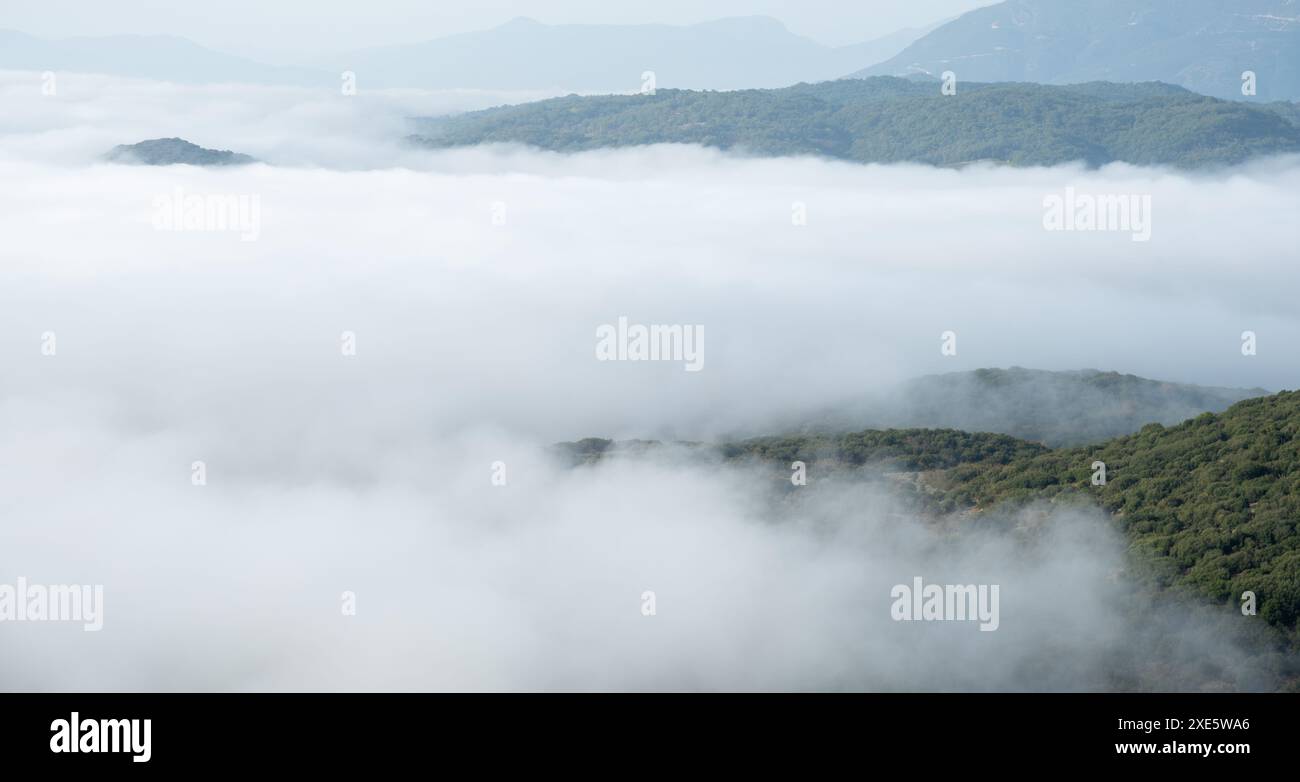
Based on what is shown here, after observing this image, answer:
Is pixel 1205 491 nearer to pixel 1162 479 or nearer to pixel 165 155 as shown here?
pixel 1162 479

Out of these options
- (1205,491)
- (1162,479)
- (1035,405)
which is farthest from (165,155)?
(1205,491)

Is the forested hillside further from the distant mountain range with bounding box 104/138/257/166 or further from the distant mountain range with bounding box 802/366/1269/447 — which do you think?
the distant mountain range with bounding box 104/138/257/166

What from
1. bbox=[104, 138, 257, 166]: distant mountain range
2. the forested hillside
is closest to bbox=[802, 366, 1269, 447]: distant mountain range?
the forested hillside

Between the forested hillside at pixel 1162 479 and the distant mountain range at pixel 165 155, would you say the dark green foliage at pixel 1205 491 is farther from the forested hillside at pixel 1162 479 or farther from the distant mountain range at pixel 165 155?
the distant mountain range at pixel 165 155

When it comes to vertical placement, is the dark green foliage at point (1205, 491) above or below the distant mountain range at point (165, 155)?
below

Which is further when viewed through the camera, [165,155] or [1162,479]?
[165,155]

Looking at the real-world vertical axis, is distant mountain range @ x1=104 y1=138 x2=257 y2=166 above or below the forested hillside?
above

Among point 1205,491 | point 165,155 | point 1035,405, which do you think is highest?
point 165,155

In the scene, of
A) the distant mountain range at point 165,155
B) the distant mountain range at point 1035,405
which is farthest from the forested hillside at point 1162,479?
the distant mountain range at point 165,155

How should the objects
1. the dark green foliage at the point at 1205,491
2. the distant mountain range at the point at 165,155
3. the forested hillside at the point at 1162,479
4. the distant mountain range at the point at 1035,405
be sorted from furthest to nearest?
1. the distant mountain range at the point at 165,155
2. the distant mountain range at the point at 1035,405
3. the forested hillside at the point at 1162,479
4. the dark green foliage at the point at 1205,491

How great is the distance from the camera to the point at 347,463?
7731 cm

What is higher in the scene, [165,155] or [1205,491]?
[165,155]

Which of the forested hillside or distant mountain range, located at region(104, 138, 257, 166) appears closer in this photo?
the forested hillside

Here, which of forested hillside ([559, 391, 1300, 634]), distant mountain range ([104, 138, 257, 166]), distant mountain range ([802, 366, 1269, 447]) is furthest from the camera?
distant mountain range ([104, 138, 257, 166])
